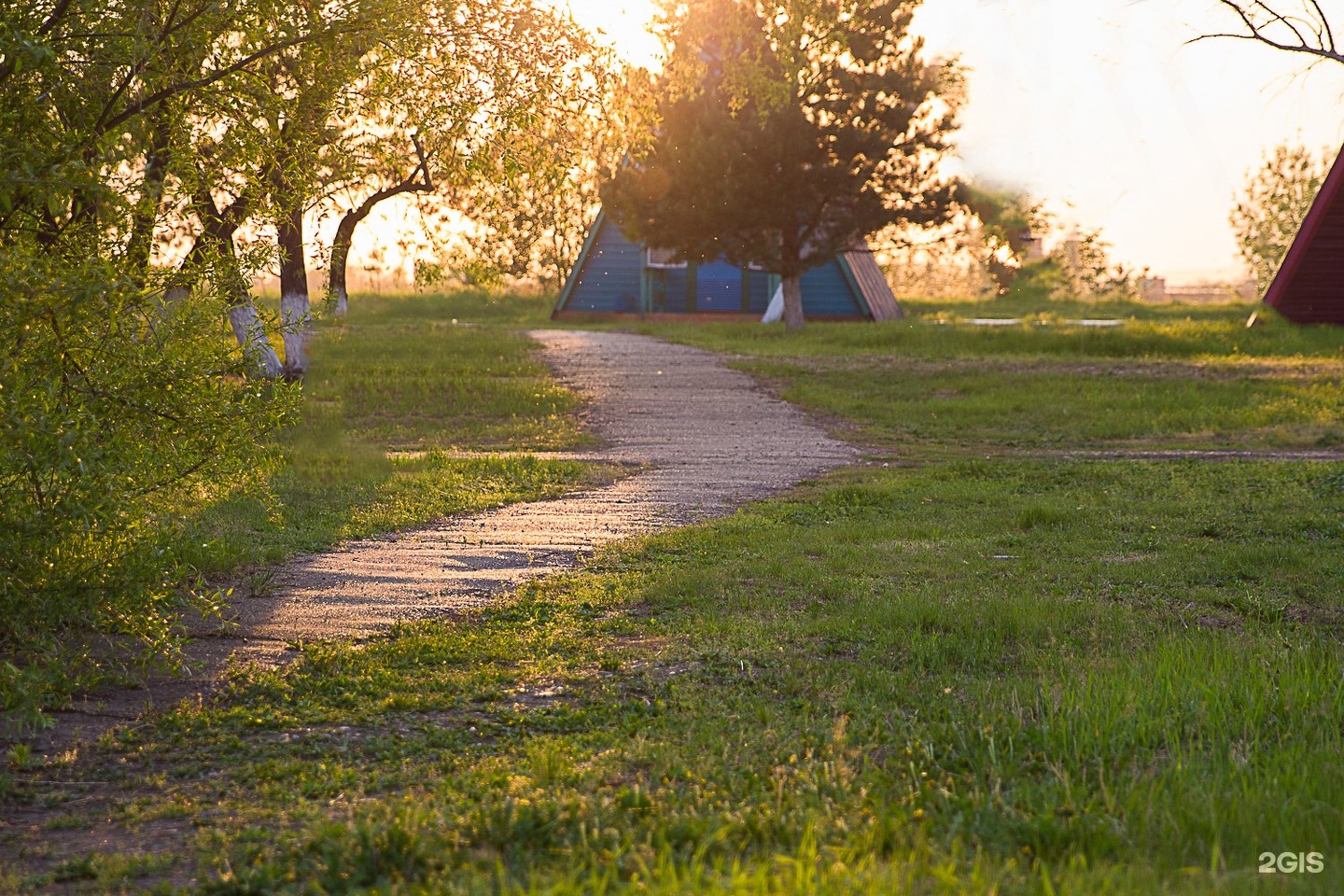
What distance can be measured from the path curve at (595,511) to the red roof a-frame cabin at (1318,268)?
13.0m

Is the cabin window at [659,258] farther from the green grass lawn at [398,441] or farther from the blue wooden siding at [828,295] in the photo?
the green grass lawn at [398,441]

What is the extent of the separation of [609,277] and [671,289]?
199 cm

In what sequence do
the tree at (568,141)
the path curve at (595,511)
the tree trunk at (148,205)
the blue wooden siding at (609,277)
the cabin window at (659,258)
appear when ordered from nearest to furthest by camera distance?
the tree trunk at (148,205) < the path curve at (595,511) < the tree at (568,141) < the cabin window at (659,258) < the blue wooden siding at (609,277)

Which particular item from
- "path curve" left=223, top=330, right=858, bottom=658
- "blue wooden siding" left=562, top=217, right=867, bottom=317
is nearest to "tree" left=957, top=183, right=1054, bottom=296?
"blue wooden siding" left=562, top=217, right=867, bottom=317

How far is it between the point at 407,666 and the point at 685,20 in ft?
44.4

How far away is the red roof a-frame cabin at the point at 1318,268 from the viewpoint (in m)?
26.4

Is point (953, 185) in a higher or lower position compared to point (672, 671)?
higher

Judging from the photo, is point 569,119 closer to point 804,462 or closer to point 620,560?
point 804,462

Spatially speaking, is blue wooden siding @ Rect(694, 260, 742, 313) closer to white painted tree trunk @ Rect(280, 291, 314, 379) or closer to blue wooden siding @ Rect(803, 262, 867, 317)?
blue wooden siding @ Rect(803, 262, 867, 317)

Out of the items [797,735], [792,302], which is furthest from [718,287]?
[797,735]

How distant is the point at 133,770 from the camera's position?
5.05m

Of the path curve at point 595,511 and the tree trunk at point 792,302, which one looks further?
the tree trunk at point 792,302

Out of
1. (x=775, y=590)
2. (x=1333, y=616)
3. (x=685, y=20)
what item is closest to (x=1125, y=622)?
(x=1333, y=616)

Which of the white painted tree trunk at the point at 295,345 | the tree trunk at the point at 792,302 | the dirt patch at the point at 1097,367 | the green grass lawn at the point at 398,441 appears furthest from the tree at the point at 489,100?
the tree trunk at the point at 792,302
